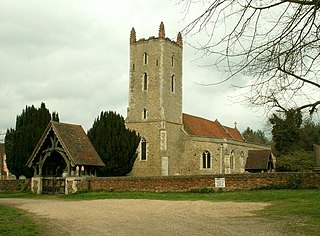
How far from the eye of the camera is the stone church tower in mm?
50812

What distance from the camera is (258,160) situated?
55906mm

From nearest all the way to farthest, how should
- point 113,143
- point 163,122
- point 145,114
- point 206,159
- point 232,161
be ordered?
point 113,143 < point 163,122 < point 145,114 < point 206,159 < point 232,161

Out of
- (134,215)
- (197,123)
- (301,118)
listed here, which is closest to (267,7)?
(301,118)

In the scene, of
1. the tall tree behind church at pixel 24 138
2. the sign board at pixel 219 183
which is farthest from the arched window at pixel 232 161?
the sign board at pixel 219 183

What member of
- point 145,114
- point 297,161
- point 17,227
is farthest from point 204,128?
point 17,227

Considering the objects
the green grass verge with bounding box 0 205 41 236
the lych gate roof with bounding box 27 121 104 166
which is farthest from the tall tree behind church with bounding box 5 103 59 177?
the green grass verge with bounding box 0 205 41 236

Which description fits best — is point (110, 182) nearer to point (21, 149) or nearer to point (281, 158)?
point (21, 149)

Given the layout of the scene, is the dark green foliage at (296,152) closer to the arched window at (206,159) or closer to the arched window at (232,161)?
the arched window at (232,161)

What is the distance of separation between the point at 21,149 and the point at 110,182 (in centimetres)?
1152

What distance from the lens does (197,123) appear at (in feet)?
195

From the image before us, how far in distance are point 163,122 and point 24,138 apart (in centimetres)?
1798

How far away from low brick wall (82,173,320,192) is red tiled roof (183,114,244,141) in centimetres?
2738

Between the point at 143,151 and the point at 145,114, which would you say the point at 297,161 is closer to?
the point at 143,151

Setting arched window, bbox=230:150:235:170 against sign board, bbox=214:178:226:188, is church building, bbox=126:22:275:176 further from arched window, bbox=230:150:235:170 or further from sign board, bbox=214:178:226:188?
sign board, bbox=214:178:226:188
